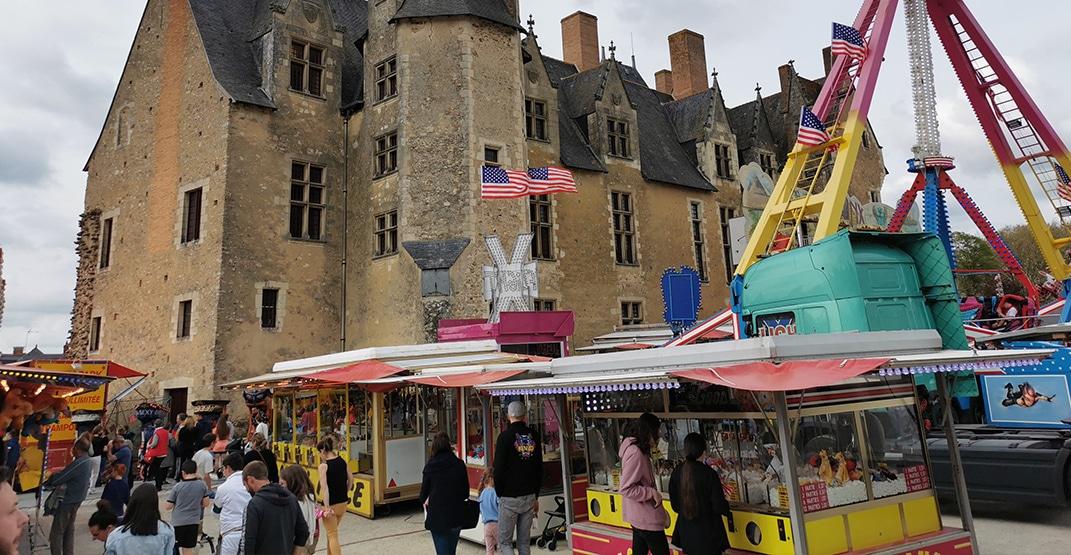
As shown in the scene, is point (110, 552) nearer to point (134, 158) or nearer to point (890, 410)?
point (890, 410)

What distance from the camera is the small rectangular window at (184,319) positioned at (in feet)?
57.4

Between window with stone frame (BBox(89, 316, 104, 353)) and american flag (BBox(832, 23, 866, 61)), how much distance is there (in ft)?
71.8

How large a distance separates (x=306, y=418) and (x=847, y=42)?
13.8 metres

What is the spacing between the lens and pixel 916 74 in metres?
17.6

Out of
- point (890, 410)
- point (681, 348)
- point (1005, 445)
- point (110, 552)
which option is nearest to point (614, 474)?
point (681, 348)

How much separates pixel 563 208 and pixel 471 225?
13.7 feet

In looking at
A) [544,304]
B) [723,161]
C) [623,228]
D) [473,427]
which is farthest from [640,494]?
[723,161]

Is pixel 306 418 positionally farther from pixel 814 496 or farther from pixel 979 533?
pixel 979 533

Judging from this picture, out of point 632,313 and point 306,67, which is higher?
point 306,67

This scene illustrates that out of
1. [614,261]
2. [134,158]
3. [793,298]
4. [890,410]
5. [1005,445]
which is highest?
[134,158]

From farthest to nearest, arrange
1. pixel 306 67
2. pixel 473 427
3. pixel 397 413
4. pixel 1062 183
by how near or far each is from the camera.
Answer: pixel 306 67 < pixel 1062 183 < pixel 397 413 < pixel 473 427

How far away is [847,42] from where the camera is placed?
14695 mm

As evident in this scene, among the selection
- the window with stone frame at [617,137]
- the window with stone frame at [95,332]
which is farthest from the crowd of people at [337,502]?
the window with stone frame at [617,137]

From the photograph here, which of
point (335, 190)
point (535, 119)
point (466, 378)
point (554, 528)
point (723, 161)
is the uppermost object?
point (723, 161)
